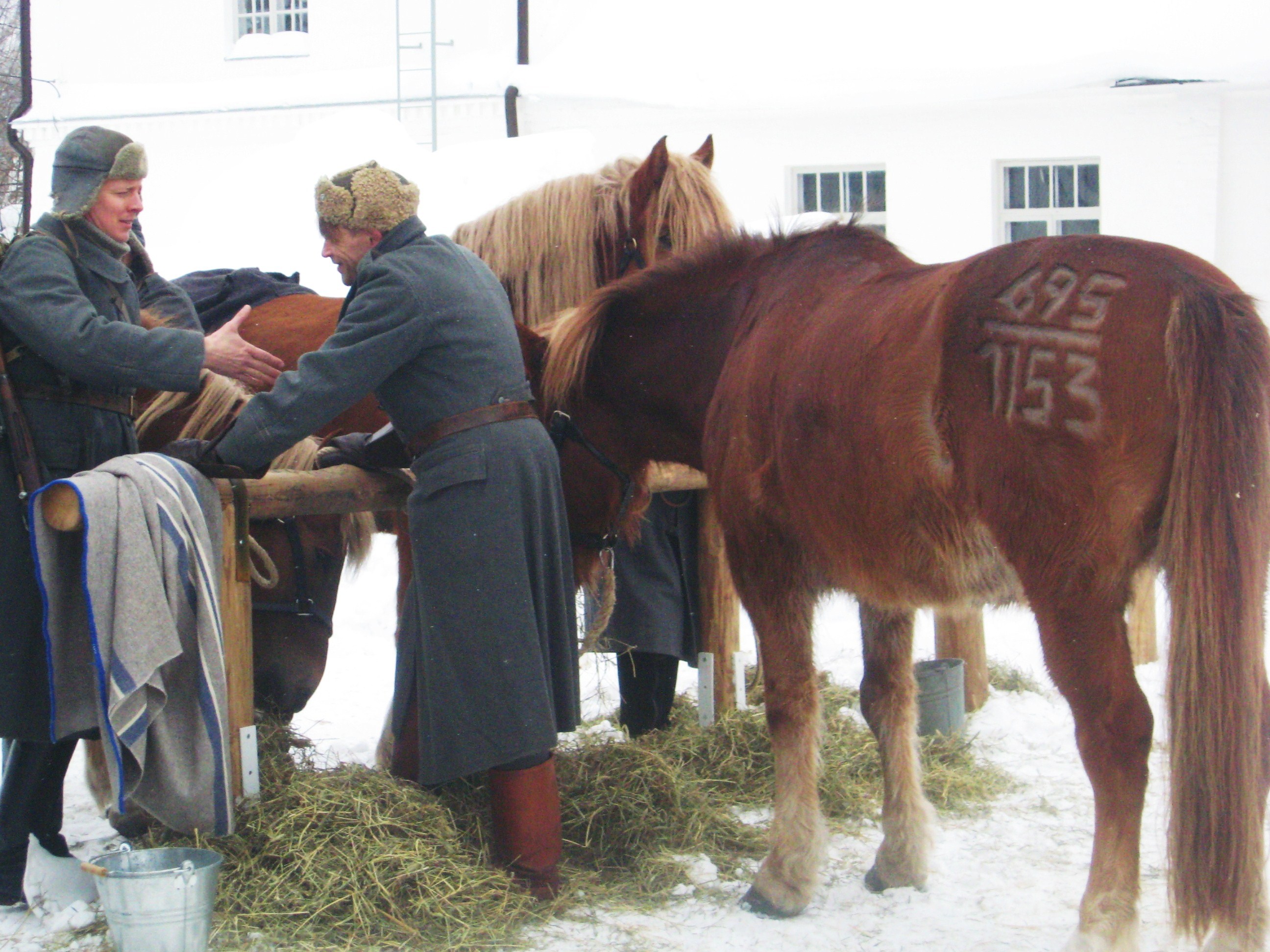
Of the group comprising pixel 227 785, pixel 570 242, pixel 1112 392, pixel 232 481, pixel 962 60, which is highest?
pixel 962 60

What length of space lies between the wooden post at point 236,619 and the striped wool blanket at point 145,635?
0.09 metres

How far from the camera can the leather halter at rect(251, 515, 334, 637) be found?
3623 mm

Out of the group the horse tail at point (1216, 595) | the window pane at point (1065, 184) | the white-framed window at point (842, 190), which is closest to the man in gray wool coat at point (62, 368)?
the horse tail at point (1216, 595)

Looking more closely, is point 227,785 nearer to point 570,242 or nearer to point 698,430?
point 698,430

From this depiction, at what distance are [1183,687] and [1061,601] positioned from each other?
26 centimetres

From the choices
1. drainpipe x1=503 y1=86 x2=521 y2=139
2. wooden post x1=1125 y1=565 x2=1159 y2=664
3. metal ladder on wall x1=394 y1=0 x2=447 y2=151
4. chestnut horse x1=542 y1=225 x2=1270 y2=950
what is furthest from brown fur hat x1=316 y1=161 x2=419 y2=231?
metal ladder on wall x1=394 y1=0 x2=447 y2=151

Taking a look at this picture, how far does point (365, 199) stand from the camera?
2.95 m

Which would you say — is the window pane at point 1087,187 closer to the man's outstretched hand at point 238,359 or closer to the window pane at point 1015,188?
the window pane at point 1015,188

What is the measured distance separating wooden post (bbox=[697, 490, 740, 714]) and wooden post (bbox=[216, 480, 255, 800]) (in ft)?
5.81

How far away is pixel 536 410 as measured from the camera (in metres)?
3.55

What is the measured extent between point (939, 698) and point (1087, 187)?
8.74 metres

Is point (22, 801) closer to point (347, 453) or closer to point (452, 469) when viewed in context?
point (347, 453)

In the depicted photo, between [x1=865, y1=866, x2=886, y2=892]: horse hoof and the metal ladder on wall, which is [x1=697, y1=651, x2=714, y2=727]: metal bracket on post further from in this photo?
the metal ladder on wall

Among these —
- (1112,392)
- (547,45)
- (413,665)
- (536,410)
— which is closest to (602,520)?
(536,410)
